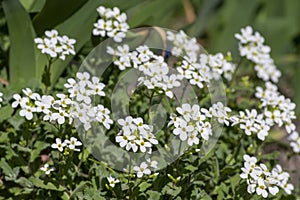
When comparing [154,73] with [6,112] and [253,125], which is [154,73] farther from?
[6,112]

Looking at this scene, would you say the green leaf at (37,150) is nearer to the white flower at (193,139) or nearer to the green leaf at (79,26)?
the green leaf at (79,26)

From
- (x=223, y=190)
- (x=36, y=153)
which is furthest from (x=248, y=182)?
(x=36, y=153)

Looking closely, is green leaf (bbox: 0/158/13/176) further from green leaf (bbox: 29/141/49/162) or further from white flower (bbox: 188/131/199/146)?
white flower (bbox: 188/131/199/146)

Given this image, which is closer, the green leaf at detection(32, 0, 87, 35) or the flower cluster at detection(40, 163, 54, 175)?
the flower cluster at detection(40, 163, 54, 175)

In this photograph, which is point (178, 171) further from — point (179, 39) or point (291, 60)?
point (291, 60)

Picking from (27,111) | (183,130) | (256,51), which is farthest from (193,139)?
(256,51)

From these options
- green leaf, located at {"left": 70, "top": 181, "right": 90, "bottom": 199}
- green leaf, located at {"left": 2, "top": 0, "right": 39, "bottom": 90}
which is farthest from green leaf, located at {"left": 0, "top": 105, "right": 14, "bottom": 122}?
green leaf, located at {"left": 70, "top": 181, "right": 90, "bottom": 199}

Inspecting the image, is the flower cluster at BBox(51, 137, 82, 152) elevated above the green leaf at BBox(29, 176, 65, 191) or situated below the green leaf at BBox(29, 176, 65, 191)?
above
